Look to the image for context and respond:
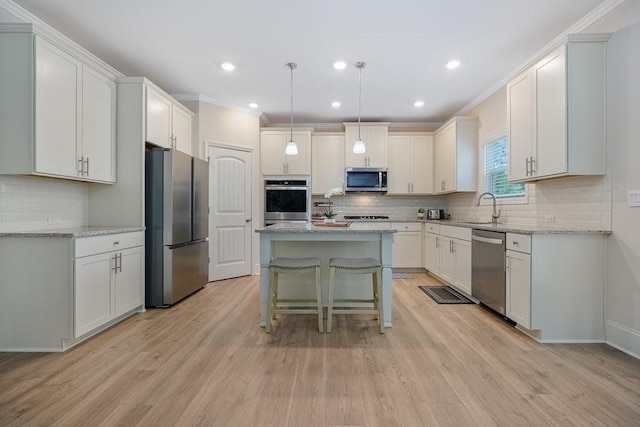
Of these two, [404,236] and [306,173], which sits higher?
[306,173]

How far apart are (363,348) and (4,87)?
3361 millimetres

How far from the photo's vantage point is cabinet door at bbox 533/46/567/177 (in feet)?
8.48

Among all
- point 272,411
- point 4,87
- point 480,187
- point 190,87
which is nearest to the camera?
point 272,411

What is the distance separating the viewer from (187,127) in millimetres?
4391

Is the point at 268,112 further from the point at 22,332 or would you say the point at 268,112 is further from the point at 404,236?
the point at 22,332

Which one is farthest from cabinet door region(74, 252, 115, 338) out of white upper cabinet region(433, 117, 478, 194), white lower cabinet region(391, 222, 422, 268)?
white upper cabinet region(433, 117, 478, 194)

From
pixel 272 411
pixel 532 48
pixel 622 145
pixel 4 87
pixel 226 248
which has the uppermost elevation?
pixel 532 48

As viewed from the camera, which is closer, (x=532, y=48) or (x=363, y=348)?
(x=363, y=348)

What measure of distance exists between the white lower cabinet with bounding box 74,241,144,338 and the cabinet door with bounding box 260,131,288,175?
259 cm

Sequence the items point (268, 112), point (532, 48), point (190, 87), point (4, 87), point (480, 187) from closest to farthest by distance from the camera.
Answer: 1. point (4, 87)
2. point (532, 48)
3. point (190, 87)
4. point (480, 187)
5. point (268, 112)

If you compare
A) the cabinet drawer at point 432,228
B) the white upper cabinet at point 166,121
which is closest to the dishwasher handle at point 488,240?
the cabinet drawer at point 432,228

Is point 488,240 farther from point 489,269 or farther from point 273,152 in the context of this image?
point 273,152

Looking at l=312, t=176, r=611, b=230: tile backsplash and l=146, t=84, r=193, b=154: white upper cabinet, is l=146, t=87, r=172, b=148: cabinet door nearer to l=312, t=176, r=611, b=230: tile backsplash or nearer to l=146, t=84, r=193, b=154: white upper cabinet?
l=146, t=84, r=193, b=154: white upper cabinet

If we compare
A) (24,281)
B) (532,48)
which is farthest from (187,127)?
(532,48)
